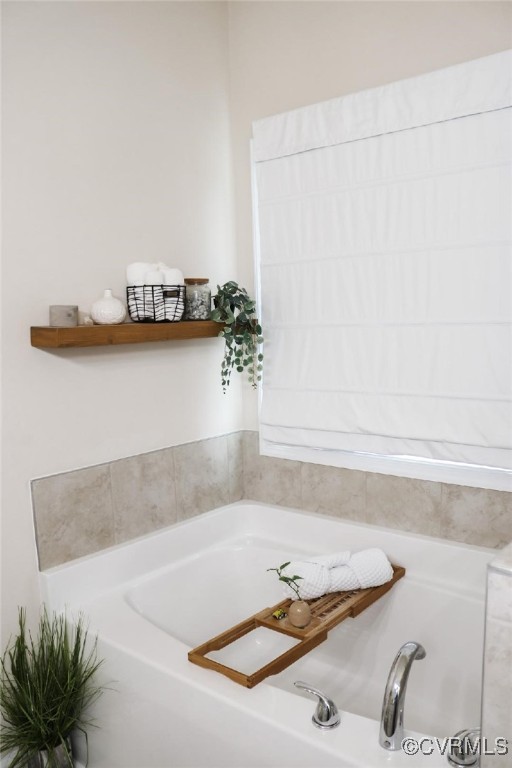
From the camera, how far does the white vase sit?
217 cm

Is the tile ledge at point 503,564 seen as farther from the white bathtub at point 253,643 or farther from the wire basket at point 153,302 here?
the wire basket at point 153,302

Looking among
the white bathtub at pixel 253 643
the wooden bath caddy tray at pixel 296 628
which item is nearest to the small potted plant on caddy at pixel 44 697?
the white bathtub at pixel 253 643

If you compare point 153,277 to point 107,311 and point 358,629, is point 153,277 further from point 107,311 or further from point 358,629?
point 358,629

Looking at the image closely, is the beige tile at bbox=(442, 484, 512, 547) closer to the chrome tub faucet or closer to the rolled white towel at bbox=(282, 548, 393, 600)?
the rolled white towel at bbox=(282, 548, 393, 600)

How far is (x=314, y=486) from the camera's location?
266 cm

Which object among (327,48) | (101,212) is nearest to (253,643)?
(101,212)

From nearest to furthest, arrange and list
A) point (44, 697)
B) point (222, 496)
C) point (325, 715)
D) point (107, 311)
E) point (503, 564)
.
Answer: point (503, 564) < point (325, 715) < point (44, 697) < point (107, 311) < point (222, 496)

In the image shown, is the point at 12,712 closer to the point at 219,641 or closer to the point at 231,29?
the point at 219,641

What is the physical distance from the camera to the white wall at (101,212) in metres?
2.04

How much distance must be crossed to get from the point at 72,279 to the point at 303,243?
909mm

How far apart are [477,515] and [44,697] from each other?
1.48 m

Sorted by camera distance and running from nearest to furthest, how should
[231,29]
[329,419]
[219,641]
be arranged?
1. [219,641]
2. [329,419]
3. [231,29]

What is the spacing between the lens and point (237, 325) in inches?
103

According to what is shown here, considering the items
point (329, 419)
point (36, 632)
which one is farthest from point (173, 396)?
point (36, 632)
